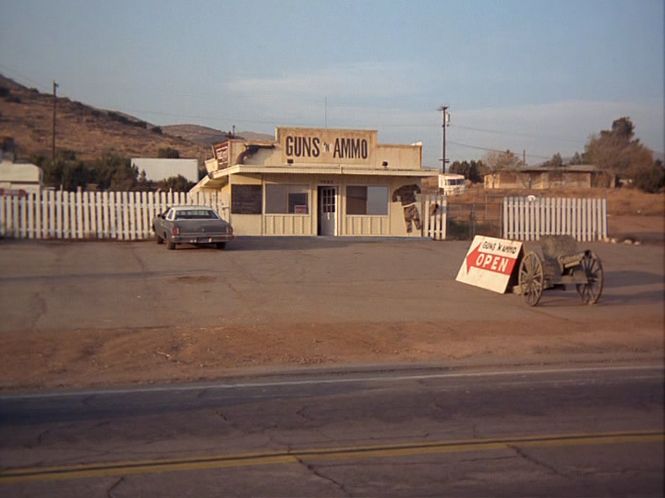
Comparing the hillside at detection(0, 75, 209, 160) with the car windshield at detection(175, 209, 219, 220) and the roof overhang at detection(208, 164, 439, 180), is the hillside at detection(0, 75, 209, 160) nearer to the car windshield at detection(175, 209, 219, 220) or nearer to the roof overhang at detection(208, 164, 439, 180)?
the car windshield at detection(175, 209, 219, 220)

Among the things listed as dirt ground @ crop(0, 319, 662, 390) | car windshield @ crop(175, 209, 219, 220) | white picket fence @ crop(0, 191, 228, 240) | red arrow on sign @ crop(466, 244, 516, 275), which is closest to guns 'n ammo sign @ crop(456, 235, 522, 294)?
red arrow on sign @ crop(466, 244, 516, 275)

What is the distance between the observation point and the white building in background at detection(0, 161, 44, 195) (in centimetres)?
2144

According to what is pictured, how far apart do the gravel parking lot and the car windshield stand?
2875 millimetres

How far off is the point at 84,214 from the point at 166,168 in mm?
5826

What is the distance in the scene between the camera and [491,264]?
18438 mm

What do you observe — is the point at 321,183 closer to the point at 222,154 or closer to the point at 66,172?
the point at 222,154

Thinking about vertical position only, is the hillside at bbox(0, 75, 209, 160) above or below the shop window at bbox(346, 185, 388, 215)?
above

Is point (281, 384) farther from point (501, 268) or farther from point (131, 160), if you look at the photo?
point (131, 160)

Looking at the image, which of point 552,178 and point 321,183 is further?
point 321,183

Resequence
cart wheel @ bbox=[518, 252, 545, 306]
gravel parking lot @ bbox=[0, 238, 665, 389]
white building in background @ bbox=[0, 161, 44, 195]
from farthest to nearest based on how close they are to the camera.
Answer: white building in background @ bbox=[0, 161, 44, 195] → cart wheel @ bbox=[518, 252, 545, 306] → gravel parking lot @ bbox=[0, 238, 665, 389]

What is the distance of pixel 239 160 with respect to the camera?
109 ft

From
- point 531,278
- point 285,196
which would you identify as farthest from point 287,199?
point 531,278

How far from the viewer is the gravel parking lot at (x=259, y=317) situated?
1121 cm

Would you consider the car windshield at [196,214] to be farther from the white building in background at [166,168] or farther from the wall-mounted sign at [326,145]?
the wall-mounted sign at [326,145]
